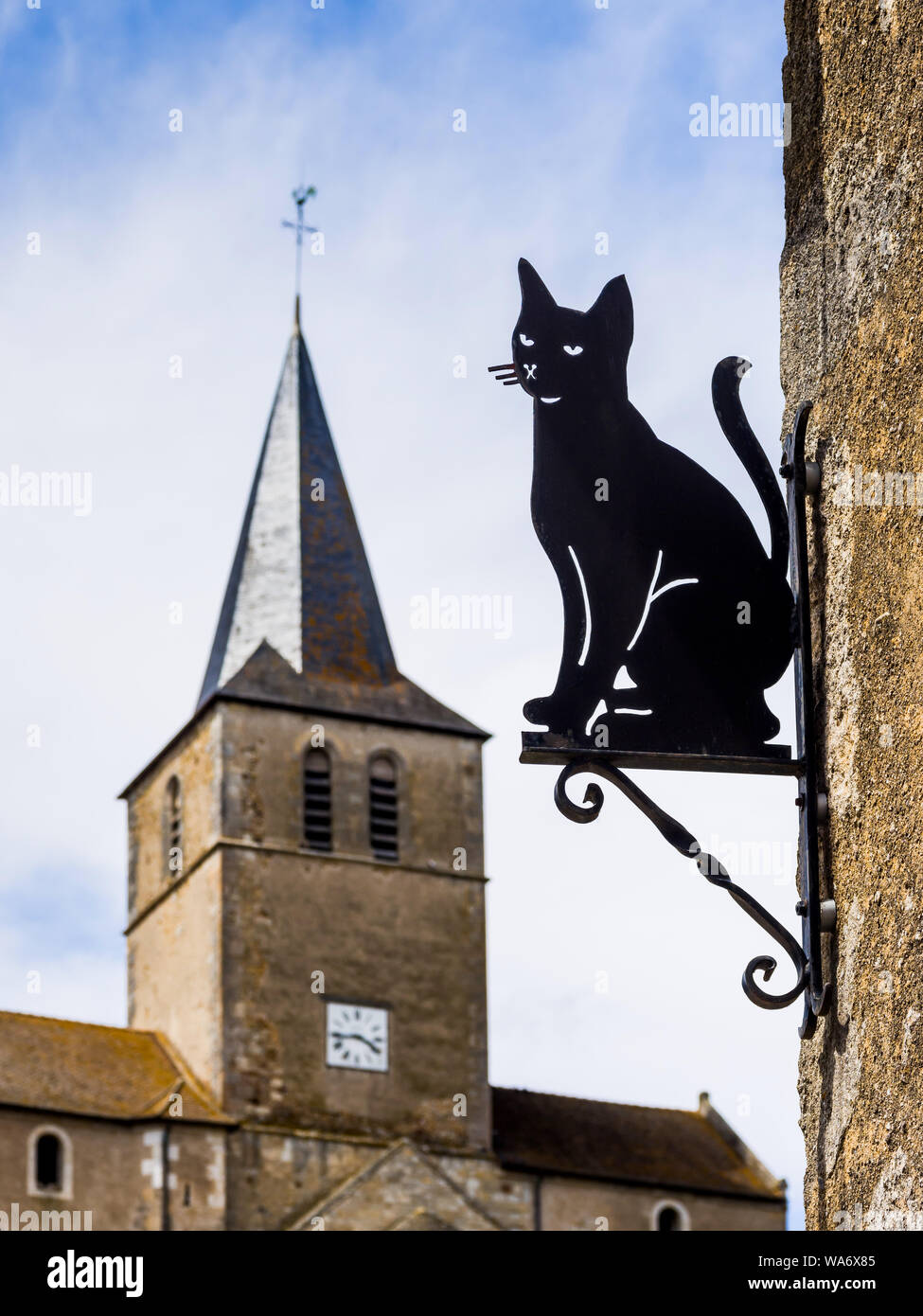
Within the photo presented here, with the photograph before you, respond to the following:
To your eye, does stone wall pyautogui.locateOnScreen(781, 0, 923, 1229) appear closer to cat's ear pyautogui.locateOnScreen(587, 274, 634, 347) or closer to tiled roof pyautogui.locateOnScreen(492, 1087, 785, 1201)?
cat's ear pyautogui.locateOnScreen(587, 274, 634, 347)

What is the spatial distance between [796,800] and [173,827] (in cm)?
3929

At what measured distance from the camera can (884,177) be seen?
12.0 feet

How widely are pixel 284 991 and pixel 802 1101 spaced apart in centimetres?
3646

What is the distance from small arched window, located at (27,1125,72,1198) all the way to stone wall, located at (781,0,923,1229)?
33.6m

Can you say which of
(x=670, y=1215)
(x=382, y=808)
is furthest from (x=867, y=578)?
(x=670, y=1215)

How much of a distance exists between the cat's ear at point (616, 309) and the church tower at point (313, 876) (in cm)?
3544

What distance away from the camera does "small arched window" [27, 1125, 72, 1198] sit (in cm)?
3631

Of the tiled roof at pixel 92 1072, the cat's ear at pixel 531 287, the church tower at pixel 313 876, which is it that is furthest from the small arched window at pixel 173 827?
the cat's ear at pixel 531 287

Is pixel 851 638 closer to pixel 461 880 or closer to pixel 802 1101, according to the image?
pixel 802 1101

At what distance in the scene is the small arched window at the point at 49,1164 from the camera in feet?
119

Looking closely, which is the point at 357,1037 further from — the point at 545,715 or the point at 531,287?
the point at 545,715

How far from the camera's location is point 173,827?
42.5 metres
